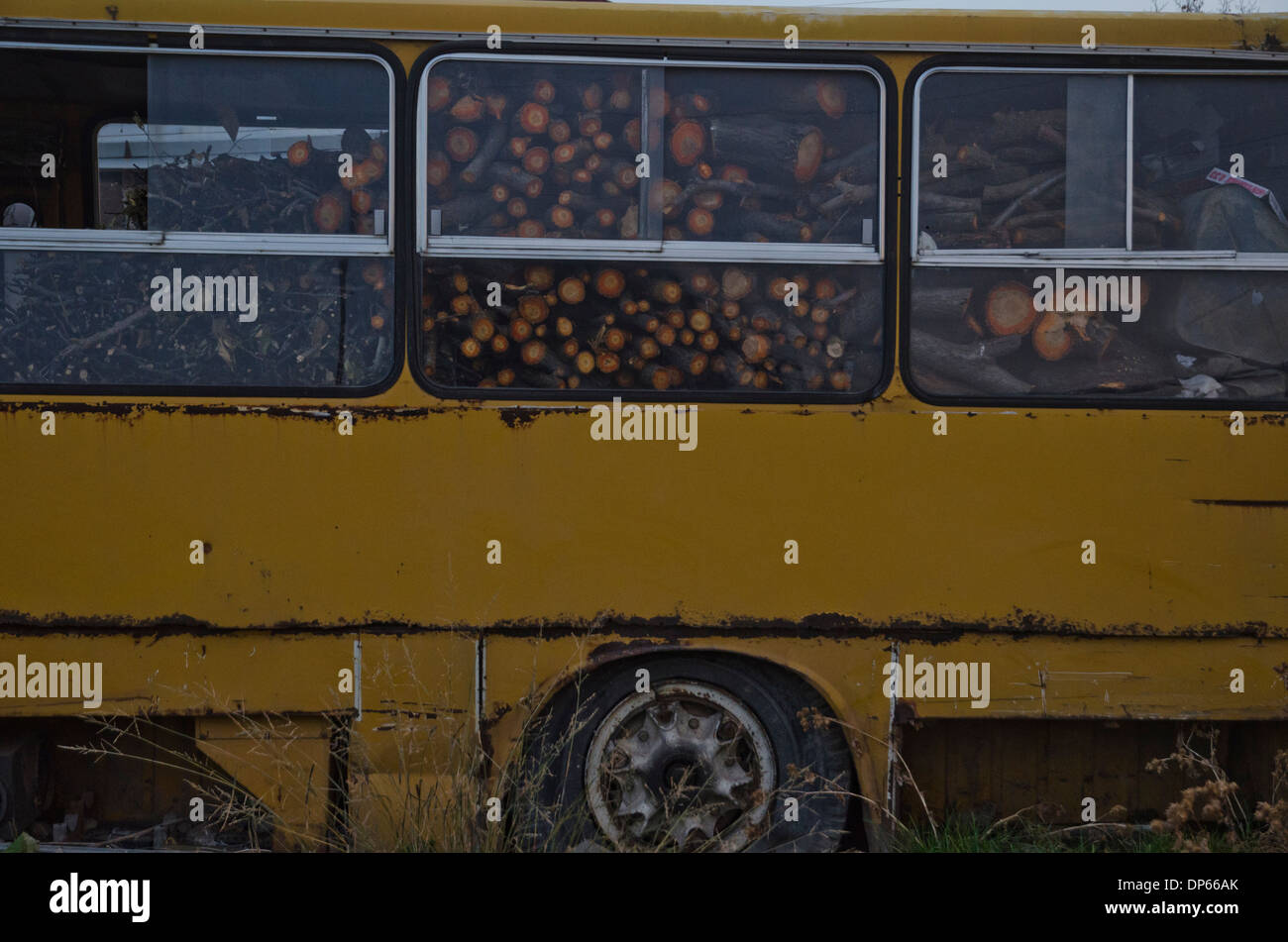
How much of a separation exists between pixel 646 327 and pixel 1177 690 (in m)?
2.15

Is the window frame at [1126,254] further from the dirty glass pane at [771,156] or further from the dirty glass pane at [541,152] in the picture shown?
the dirty glass pane at [541,152]

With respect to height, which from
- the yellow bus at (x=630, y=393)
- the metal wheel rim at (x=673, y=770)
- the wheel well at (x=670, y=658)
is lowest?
the metal wheel rim at (x=673, y=770)

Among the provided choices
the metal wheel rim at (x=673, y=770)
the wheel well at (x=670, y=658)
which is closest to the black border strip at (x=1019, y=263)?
the wheel well at (x=670, y=658)

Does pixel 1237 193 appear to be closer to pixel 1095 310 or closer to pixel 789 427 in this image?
pixel 1095 310

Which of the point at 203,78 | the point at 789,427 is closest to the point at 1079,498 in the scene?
the point at 789,427

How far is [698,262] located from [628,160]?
1.35 feet

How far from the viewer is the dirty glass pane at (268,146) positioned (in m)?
3.09

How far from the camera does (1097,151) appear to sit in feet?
10.4

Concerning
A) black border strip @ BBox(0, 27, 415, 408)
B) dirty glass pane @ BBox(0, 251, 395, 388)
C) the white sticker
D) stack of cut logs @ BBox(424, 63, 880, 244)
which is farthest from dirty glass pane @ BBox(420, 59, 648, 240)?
the white sticker

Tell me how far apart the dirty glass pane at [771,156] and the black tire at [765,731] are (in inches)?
58.1

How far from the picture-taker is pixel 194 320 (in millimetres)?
3070

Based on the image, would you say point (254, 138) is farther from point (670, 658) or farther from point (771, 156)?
point (670, 658)

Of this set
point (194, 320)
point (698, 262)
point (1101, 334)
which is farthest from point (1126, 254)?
point (194, 320)

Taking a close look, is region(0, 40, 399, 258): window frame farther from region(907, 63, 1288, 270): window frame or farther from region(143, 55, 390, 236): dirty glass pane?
region(907, 63, 1288, 270): window frame
